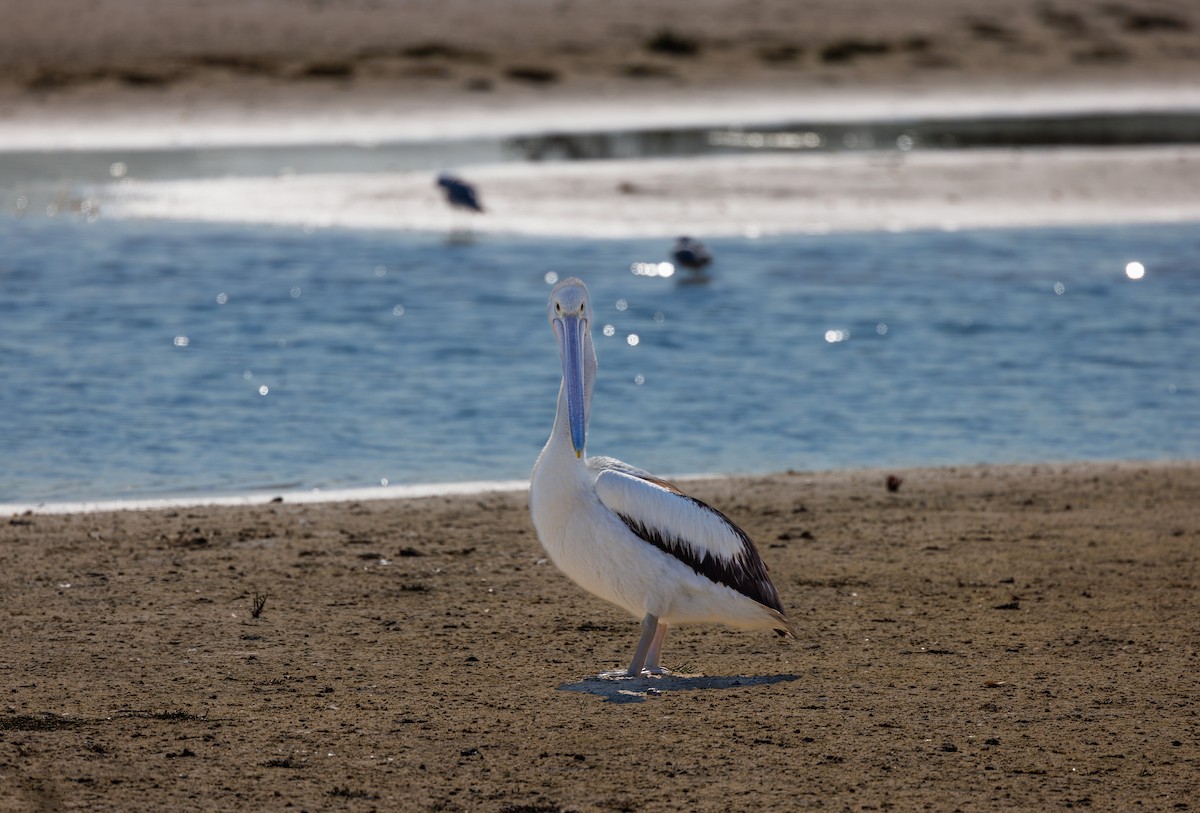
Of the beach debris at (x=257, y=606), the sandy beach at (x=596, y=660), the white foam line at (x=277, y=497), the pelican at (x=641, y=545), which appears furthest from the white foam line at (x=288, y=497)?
the pelican at (x=641, y=545)

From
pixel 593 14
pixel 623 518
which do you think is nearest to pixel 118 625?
pixel 623 518

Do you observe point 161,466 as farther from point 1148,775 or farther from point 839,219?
point 839,219

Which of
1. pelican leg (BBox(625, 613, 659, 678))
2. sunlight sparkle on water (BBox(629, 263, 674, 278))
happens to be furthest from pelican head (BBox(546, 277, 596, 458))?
sunlight sparkle on water (BBox(629, 263, 674, 278))

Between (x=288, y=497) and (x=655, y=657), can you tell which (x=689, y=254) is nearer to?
(x=288, y=497)

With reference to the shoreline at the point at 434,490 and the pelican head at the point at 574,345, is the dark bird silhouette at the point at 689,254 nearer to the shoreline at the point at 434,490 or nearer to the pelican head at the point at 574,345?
the shoreline at the point at 434,490

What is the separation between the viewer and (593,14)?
25.4 meters

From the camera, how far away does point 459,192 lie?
A: 16.2 metres

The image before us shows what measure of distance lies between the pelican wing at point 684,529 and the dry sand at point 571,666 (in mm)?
353

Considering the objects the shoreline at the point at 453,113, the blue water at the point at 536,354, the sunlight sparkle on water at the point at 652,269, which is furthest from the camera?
the shoreline at the point at 453,113

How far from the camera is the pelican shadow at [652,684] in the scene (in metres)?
5.34

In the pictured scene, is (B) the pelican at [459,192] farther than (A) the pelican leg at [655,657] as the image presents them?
Yes

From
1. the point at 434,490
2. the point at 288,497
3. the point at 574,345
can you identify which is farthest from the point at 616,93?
the point at 574,345

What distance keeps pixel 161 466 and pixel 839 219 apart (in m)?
9.49

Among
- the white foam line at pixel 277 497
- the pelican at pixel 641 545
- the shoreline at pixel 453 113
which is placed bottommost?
the white foam line at pixel 277 497
